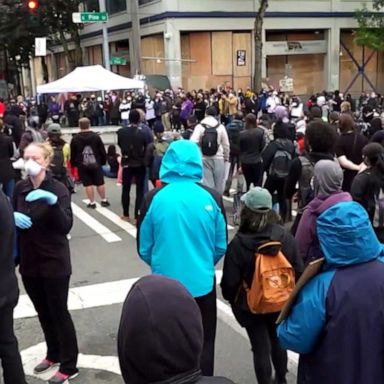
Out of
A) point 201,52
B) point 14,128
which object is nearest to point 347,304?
point 14,128

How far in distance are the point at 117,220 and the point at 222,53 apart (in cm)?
2647

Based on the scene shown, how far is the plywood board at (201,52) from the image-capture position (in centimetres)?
3434

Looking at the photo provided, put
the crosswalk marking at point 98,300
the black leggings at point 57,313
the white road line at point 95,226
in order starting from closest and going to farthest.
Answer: the black leggings at point 57,313
the crosswalk marking at point 98,300
the white road line at point 95,226

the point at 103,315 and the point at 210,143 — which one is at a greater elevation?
the point at 210,143

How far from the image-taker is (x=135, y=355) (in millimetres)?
1645

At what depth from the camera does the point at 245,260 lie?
374 cm

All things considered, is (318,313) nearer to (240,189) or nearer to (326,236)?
(326,236)

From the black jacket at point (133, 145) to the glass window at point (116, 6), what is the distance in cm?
3073

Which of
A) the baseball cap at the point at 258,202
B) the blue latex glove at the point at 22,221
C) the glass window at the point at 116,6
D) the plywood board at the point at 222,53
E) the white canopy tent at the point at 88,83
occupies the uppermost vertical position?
the glass window at the point at 116,6

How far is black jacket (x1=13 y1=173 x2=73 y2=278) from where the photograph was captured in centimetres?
404

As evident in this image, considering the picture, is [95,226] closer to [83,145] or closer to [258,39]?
[83,145]

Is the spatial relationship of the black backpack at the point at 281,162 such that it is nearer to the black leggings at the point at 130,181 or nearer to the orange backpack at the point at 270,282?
the black leggings at the point at 130,181

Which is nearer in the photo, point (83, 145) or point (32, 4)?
point (83, 145)

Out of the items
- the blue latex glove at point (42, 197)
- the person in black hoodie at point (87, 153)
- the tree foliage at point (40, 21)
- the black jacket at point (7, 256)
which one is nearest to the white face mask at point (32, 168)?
the blue latex glove at point (42, 197)
